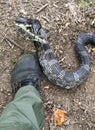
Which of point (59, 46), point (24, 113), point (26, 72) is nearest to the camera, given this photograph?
point (24, 113)

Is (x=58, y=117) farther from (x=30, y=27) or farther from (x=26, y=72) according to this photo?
(x=30, y=27)

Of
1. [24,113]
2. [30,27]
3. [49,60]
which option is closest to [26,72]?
[49,60]

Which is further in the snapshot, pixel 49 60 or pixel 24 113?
pixel 49 60

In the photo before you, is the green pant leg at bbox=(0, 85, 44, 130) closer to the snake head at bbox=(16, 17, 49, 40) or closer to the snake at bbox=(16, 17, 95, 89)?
the snake at bbox=(16, 17, 95, 89)

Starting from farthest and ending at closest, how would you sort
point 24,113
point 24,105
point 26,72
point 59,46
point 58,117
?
point 59,46, point 26,72, point 58,117, point 24,105, point 24,113

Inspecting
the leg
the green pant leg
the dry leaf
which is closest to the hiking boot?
the leg

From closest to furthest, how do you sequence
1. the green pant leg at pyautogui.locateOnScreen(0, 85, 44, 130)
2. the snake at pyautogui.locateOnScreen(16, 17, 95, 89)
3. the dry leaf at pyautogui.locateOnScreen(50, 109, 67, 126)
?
the green pant leg at pyautogui.locateOnScreen(0, 85, 44, 130), the dry leaf at pyautogui.locateOnScreen(50, 109, 67, 126), the snake at pyautogui.locateOnScreen(16, 17, 95, 89)

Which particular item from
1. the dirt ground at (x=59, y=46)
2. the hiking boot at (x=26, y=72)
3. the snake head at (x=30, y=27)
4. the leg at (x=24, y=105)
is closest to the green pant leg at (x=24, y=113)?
the leg at (x=24, y=105)

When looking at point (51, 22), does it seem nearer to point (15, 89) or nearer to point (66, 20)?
point (66, 20)
